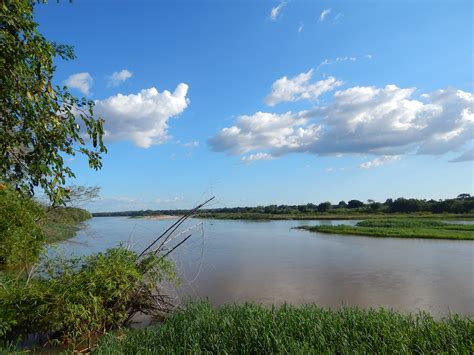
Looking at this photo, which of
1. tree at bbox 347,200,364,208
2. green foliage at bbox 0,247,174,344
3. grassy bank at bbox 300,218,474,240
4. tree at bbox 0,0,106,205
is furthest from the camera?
tree at bbox 347,200,364,208

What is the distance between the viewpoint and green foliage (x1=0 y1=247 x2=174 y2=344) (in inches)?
225

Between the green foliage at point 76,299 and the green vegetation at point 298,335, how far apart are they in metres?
0.72

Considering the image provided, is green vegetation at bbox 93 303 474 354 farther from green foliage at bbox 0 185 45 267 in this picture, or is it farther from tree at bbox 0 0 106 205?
green foliage at bbox 0 185 45 267

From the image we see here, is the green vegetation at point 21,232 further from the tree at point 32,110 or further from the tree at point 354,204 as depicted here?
the tree at point 354,204

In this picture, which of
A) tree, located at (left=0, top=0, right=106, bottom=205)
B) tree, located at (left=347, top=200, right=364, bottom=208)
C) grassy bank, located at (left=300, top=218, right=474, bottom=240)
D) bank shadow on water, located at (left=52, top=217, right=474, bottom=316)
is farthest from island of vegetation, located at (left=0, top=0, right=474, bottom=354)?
tree, located at (left=347, top=200, right=364, bottom=208)

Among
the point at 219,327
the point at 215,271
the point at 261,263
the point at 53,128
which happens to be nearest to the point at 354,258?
the point at 261,263

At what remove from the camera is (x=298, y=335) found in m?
4.98

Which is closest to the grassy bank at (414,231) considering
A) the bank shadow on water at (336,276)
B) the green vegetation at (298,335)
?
the bank shadow on water at (336,276)

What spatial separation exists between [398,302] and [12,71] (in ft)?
28.8

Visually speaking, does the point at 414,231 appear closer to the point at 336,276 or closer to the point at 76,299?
the point at 336,276

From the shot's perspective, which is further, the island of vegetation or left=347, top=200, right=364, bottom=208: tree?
left=347, top=200, right=364, bottom=208: tree

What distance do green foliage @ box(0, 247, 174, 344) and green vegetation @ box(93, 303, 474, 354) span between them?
0.72m

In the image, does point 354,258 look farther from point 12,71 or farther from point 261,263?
point 12,71

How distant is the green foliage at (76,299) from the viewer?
572 centimetres
